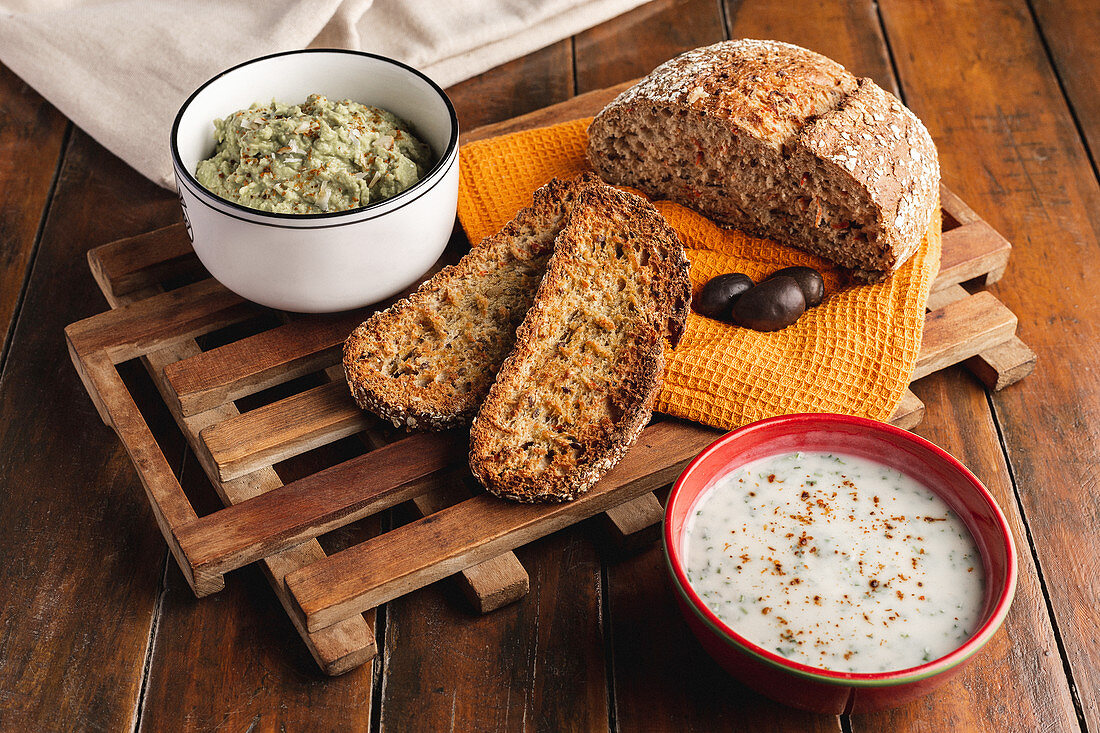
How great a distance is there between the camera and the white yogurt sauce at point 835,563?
168cm

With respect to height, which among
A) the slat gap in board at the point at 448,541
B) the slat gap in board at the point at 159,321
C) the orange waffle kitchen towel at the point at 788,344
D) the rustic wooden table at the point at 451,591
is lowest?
the rustic wooden table at the point at 451,591

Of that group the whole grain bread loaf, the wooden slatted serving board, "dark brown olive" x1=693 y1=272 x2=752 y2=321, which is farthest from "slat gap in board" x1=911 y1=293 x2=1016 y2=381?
"dark brown olive" x1=693 y1=272 x2=752 y2=321

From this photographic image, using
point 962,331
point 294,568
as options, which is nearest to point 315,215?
point 294,568

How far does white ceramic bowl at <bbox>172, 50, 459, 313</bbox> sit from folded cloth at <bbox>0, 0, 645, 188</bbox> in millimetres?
680

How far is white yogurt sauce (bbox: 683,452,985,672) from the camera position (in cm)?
168

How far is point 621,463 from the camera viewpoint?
2.13 m

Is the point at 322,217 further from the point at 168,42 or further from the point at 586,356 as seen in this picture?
the point at 168,42

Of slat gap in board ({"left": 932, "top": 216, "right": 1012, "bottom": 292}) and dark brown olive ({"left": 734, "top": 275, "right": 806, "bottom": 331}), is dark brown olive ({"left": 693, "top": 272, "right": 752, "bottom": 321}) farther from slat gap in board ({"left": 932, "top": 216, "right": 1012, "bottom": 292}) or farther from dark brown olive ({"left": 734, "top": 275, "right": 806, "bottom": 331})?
slat gap in board ({"left": 932, "top": 216, "right": 1012, "bottom": 292})

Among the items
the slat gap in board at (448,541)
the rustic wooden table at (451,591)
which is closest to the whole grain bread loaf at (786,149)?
the rustic wooden table at (451,591)

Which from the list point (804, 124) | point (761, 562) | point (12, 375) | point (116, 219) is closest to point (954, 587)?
point (761, 562)

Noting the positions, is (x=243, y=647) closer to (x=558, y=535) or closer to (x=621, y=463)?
(x=558, y=535)

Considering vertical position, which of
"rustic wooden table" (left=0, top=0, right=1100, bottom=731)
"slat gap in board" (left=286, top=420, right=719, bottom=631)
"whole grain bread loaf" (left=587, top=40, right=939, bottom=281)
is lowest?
"rustic wooden table" (left=0, top=0, right=1100, bottom=731)

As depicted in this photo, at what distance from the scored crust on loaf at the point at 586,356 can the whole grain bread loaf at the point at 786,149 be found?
0.80 feet

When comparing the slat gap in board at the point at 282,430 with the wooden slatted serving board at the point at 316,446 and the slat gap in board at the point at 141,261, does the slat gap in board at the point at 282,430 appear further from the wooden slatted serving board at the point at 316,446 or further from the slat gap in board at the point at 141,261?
the slat gap in board at the point at 141,261
